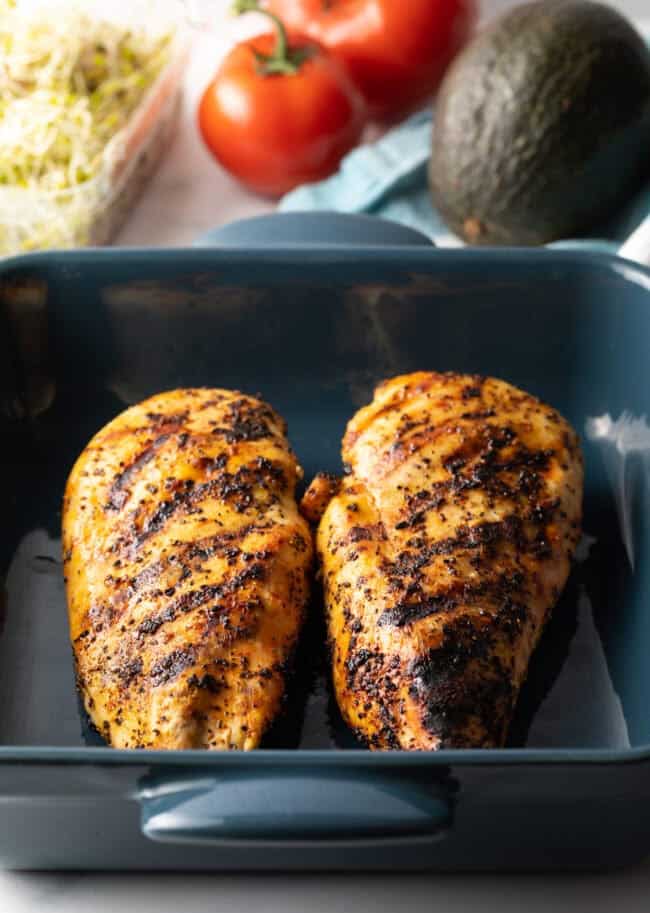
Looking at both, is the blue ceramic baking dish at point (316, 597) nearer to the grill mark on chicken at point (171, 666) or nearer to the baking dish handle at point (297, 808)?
the baking dish handle at point (297, 808)

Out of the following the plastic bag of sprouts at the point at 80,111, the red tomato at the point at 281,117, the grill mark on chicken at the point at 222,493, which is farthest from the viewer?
the red tomato at the point at 281,117

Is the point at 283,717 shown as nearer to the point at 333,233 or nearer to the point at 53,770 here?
the point at 53,770

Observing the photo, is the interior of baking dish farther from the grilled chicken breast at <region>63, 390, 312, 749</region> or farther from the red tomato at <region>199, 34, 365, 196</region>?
the red tomato at <region>199, 34, 365, 196</region>

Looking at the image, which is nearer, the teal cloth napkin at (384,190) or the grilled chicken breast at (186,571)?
Result: the grilled chicken breast at (186,571)

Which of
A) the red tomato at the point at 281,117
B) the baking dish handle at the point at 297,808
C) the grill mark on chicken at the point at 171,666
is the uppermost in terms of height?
the red tomato at the point at 281,117

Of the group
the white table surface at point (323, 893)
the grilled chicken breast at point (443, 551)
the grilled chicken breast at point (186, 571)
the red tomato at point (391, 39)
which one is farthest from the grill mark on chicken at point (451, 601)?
the red tomato at point (391, 39)

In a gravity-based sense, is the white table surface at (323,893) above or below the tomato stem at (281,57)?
below
